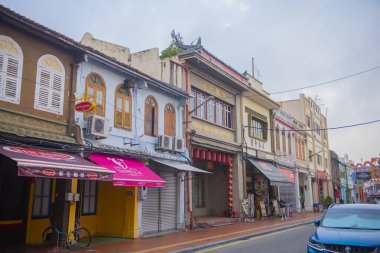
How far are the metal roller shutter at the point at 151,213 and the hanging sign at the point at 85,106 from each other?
17.3ft

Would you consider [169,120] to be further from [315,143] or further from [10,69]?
[315,143]

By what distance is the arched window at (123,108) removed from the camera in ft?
48.9

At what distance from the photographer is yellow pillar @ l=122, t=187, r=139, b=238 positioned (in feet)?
48.2

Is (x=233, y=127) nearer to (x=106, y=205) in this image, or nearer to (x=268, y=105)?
(x=268, y=105)

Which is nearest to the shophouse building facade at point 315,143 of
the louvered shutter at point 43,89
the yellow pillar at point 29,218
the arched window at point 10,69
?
the yellow pillar at point 29,218

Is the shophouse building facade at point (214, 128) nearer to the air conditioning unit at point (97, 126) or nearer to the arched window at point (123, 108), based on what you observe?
the arched window at point (123, 108)

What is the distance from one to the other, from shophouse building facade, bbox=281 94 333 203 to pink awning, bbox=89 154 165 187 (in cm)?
2656

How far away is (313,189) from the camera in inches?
1631

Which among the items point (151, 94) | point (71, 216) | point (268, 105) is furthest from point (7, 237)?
point (268, 105)

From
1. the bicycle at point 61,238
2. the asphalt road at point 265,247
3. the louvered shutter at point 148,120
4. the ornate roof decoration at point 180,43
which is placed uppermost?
the ornate roof decoration at point 180,43

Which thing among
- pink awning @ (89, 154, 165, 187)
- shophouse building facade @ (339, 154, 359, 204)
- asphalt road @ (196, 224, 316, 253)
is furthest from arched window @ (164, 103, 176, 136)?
shophouse building facade @ (339, 154, 359, 204)

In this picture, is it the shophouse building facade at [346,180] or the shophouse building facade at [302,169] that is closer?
the shophouse building facade at [302,169]

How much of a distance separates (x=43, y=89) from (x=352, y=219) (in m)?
9.70

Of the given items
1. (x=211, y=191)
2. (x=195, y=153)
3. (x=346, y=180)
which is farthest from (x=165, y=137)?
(x=346, y=180)
